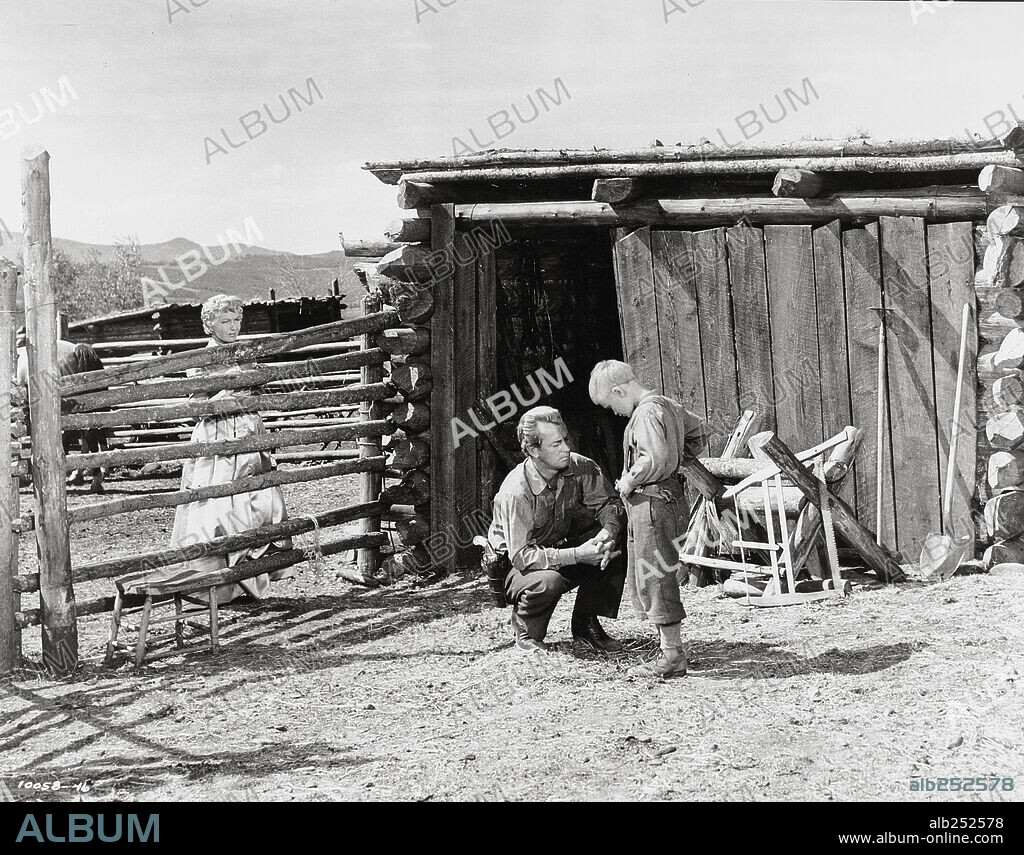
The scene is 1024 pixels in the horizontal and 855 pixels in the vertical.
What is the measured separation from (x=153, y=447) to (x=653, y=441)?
139 inches

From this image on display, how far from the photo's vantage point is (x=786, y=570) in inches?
279

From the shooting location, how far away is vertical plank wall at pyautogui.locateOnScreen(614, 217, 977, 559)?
738cm

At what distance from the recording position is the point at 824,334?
7.75 metres

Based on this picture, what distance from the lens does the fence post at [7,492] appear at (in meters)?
6.07

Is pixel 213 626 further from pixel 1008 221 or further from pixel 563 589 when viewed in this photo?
pixel 1008 221

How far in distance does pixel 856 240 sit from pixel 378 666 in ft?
13.2

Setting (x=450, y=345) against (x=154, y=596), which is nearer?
(x=154, y=596)

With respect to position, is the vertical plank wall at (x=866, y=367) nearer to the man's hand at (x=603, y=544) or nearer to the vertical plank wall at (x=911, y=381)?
the vertical plank wall at (x=911, y=381)

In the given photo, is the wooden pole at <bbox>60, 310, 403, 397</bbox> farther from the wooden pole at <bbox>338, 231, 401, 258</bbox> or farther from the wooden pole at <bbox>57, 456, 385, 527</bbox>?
the wooden pole at <bbox>338, 231, 401, 258</bbox>

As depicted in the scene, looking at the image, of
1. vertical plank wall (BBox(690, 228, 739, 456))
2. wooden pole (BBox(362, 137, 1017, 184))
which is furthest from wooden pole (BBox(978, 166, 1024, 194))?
vertical plank wall (BBox(690, 228, 739, 456))

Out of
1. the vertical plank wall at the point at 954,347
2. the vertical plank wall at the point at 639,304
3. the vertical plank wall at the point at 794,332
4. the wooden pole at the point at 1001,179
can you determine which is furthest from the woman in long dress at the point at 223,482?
the wooden pole at the point at 1001,179

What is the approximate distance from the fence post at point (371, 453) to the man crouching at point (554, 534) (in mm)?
2914
